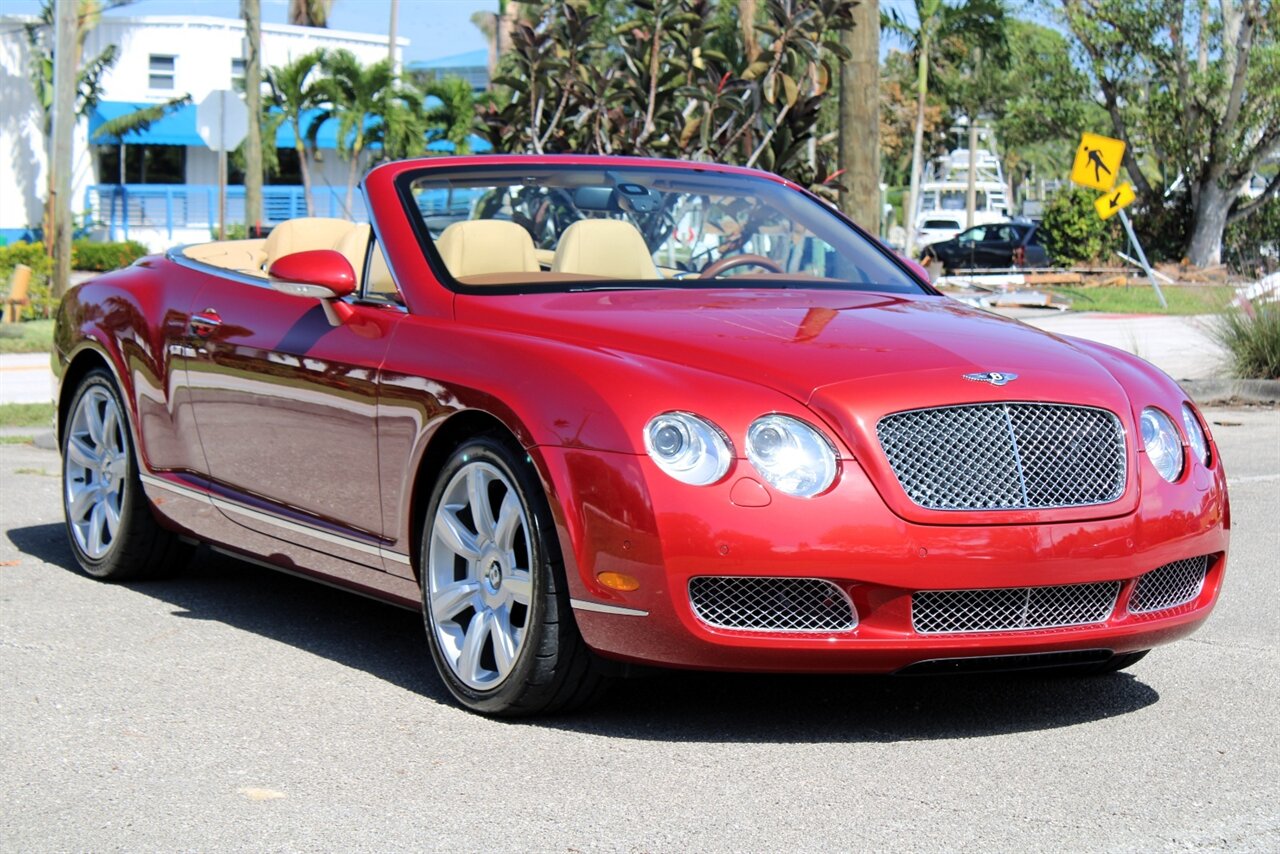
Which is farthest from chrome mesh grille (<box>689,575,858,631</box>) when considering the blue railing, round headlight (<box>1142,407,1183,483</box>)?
the blue railing

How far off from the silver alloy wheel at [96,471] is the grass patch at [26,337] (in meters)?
12.6

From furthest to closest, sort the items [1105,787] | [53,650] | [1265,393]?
[1265,393] < [53,650] < [1105,787]

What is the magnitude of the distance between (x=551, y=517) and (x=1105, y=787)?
147 centimetres

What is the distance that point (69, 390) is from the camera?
294 inches

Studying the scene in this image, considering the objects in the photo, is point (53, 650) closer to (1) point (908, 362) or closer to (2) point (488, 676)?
(2) point (488, 676)

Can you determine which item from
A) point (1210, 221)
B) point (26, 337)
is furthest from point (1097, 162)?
point (1210, 221)

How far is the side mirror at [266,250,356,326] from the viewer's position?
5.65 metres

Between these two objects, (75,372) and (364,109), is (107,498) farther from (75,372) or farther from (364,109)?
(364,109)

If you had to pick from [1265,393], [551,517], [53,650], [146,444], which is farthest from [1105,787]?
[1265,393]

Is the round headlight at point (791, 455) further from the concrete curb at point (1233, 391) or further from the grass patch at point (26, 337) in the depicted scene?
the grass patch at point (26, 337)

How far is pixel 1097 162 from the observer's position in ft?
87.6

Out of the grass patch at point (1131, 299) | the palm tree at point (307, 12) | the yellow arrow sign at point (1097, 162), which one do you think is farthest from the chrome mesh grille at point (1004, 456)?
the palm tree at point (307, 12)

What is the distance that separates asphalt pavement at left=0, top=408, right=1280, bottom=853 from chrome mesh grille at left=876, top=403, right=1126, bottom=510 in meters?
0.63

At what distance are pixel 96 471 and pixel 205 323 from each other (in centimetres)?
110
